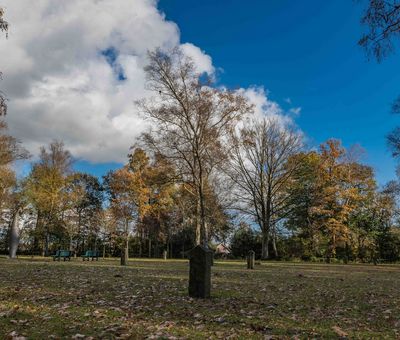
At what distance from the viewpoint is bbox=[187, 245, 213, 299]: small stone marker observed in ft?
29.4

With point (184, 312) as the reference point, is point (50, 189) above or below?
above

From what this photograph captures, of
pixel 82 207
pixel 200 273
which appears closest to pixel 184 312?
pixel 200 273

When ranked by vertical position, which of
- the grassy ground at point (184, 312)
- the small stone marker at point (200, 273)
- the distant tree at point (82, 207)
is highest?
the distant tree at point (82, 207)

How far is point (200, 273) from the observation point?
914cm

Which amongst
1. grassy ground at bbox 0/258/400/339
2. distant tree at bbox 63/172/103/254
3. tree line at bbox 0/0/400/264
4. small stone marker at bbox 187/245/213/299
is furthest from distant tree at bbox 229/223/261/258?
small stone marker at bbox 187/245/213/299

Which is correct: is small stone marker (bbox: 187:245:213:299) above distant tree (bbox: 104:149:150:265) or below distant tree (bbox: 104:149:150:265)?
below

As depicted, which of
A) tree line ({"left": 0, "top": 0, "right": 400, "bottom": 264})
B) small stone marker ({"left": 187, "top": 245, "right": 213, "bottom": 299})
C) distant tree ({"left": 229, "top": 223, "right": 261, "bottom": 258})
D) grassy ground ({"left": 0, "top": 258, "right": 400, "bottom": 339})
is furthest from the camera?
distant tree ({"left": 229, "top": 223, "right": 261, "bottom": 258})

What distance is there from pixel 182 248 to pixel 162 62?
94.1 feet

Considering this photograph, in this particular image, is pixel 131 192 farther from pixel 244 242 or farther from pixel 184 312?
pixel 184 312

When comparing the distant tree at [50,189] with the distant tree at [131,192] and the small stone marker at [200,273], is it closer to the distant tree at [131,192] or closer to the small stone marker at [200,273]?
the distant tree at [131,192]

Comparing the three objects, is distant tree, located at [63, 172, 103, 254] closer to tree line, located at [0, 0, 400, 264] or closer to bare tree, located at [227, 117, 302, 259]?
tree line, located at [0, 0, 400, 264]

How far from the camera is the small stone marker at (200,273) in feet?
29.4

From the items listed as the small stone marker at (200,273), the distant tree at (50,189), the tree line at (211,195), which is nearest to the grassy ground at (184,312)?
the small stone marker at (200,273)

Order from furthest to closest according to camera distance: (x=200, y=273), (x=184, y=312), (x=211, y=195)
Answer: (x=211, y=195) < (x=200, y=273) < (x=184, y=312)
